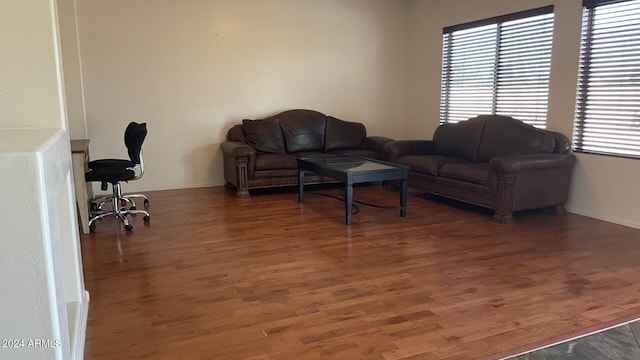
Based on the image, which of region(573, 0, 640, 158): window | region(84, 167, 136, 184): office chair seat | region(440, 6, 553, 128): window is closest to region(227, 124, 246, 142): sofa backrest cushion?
region(84, 167, 136, 184): office chair seat

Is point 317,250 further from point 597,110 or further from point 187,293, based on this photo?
point 597,110

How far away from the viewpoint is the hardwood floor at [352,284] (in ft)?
7.64

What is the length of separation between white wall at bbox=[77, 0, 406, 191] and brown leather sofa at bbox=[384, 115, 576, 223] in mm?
1646

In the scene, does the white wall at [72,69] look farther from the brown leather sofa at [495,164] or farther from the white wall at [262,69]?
the brown leather sofa at [495,164]

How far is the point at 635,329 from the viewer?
246cm

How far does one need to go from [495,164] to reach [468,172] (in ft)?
1.31

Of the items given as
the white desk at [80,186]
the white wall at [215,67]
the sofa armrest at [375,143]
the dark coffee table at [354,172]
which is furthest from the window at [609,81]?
the white desk at [80,186]

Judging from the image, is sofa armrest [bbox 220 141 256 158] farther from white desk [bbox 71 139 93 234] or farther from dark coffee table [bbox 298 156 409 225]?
white desk [bbox 71 139 93 234]

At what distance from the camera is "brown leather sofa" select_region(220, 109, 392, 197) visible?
18.6 feet

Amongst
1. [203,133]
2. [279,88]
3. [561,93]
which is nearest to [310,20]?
[279,88]

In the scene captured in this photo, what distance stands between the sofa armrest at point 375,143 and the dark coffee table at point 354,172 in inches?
46.9

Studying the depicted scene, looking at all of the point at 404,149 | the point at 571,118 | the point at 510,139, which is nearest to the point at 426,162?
the point at 404,149

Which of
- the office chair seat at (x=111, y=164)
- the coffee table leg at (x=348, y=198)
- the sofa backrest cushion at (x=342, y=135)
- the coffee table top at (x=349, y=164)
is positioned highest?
the sofa backrest cushion at (x=342, y=135)

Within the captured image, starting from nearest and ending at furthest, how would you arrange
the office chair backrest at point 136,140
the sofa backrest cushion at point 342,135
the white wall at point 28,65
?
the white wall at point 28,65
the office chair backrest at point 136,140
the sofa backrest cushion at point 342,135
